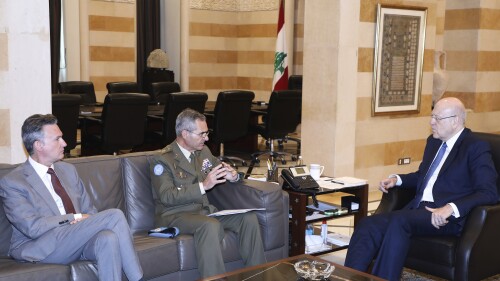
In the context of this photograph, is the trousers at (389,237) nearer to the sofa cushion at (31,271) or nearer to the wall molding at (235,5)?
the sofa cushion at (31,271)

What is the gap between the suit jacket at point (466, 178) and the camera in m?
4.25

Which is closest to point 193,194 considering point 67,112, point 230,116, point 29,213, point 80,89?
point 29,213

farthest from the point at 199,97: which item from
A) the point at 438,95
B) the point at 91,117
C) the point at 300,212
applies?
the point at 300,212

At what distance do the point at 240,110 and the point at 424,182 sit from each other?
4.27 metres

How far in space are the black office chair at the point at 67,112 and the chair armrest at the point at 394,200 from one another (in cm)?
377

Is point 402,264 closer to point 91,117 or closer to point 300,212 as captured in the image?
point 300,212

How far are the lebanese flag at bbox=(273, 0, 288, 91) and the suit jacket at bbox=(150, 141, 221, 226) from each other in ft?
21.9

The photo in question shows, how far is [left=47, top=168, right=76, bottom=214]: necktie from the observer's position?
3.79m

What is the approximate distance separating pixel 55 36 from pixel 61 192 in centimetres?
828

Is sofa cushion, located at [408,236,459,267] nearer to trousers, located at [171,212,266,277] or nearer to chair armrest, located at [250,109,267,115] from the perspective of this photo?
trousers, located at [171,212,266,277]

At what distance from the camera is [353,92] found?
23.7ft

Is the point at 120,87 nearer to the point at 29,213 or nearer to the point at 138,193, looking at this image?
the point at 138,193

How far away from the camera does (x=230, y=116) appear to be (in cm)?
852

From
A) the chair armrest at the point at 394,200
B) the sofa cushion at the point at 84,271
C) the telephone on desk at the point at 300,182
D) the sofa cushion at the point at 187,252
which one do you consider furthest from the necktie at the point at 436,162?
the sofa cushion at the point at 84,271
